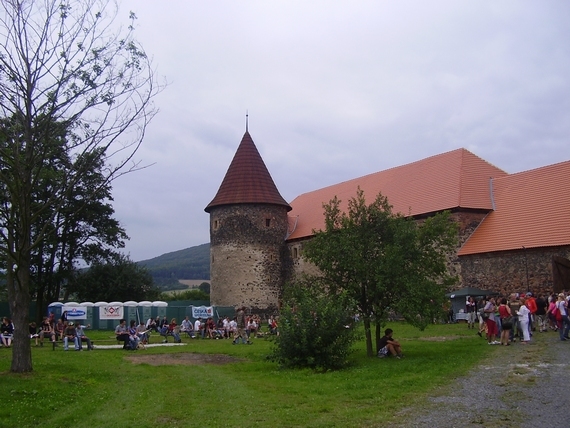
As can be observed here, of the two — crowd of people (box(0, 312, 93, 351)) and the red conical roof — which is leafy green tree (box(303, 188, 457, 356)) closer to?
crowd of people (box(0, 312, 93, 351))

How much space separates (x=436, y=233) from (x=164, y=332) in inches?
526

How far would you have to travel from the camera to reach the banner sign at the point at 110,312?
3200cm

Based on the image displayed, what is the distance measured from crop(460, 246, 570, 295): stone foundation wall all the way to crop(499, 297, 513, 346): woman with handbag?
30.6 feet

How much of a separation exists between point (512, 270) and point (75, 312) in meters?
21.5

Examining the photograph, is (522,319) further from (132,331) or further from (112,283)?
(112,283)

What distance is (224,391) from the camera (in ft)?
35.9

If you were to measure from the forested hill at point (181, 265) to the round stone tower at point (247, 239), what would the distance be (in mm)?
83090

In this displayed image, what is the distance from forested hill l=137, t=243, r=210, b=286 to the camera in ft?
456

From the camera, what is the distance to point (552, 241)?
2422cm

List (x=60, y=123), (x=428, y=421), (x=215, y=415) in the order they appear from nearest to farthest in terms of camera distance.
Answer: (x=428, y=421)
(x=215, y=415)
(x=60, y=123)

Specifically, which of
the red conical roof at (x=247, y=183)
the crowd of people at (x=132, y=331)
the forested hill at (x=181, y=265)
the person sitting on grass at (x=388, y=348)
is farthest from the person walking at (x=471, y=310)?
the forested hill at (x=181, y=265)

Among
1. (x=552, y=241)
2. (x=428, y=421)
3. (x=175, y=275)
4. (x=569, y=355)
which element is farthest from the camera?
(x=175, y=275)

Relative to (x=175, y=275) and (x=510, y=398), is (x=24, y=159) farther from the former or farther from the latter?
(x=175, y=275)

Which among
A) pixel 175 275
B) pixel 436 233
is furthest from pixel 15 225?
pixel 175 275
